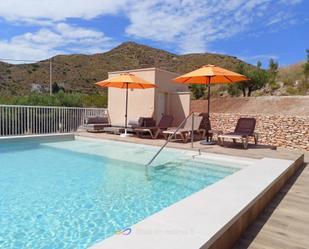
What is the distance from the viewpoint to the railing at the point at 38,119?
9.29m

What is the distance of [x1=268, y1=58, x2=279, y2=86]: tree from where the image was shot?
22406 millimetres

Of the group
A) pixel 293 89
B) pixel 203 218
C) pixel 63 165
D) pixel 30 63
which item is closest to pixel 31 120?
pixel 63 165

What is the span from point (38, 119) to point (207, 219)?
356 inches

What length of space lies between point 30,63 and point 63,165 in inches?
1333

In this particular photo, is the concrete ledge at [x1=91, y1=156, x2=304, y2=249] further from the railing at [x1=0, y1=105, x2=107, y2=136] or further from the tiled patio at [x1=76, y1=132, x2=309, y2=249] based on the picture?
the railing at [x1=0, y1=105, x2=107, y2=136]

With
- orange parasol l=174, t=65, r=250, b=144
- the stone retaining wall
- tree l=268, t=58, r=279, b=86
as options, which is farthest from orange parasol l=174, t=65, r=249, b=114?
tree l=268, t=58, r=279, b=86

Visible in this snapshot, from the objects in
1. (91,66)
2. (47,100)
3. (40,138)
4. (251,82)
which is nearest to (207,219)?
(40,138)

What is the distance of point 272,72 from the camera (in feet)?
77.9

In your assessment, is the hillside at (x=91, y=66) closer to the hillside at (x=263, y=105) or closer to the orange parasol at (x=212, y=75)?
the hillside at (x=263, y=105)

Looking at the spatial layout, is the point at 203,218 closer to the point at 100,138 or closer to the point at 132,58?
the point at 100,138

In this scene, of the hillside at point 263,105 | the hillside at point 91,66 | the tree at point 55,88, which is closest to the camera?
the hillside at point 263,105

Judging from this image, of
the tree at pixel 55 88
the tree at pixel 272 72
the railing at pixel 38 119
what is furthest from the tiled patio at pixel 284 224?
the tree at pixel 55 88

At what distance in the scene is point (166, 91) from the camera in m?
12.5

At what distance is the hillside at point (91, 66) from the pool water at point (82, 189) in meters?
26.8
